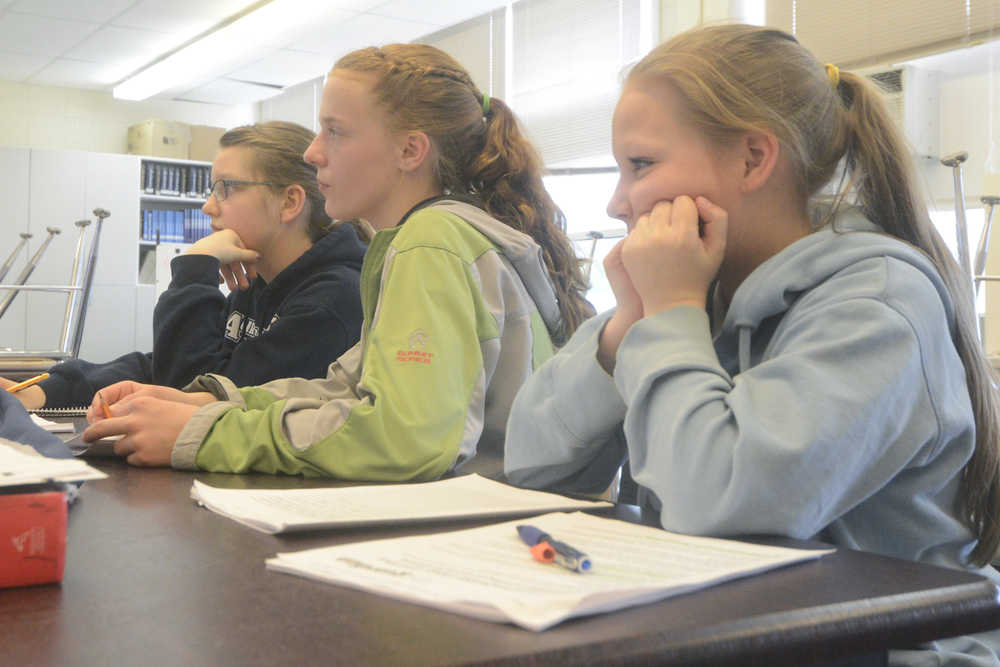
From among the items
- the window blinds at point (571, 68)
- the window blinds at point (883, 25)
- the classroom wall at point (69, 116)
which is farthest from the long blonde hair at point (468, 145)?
the classroom wall at point (69, 116)

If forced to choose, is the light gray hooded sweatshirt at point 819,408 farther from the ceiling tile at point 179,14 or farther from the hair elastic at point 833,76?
the ceiling tile at point 179,14

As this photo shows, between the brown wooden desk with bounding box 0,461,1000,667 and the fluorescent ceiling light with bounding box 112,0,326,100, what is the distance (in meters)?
5.51

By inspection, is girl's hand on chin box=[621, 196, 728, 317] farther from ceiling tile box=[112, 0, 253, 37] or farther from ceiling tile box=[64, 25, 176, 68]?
ceiling tile box=[64, 25, 176, 68]

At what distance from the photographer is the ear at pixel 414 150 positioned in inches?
60.2

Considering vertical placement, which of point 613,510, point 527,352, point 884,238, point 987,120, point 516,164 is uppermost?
point 987,120

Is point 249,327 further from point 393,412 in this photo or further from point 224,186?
point 393,412

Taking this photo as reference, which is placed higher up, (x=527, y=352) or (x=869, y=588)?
(x=527, y=352)

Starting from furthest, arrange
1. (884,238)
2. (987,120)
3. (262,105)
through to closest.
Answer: (262,105), (987,120), (884,238)

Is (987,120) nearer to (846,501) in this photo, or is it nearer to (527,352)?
(527,352)

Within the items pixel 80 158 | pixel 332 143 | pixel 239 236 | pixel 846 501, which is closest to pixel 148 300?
pixel 80 158

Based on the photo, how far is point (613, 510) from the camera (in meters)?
0.80

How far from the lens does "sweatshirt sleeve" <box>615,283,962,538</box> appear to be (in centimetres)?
70

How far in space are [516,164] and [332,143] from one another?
0.29 metres

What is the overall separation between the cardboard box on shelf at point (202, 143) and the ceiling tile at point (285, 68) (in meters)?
0.51
